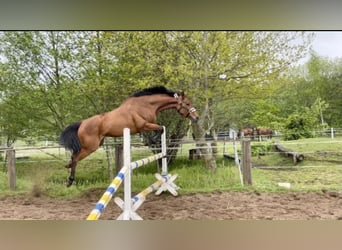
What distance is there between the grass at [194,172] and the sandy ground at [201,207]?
0.06 meters

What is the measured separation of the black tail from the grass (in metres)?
0.11

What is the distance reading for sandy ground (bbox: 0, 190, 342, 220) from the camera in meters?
3.16

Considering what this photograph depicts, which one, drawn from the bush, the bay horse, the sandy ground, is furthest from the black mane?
the bush

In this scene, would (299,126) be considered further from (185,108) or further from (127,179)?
(127,179)

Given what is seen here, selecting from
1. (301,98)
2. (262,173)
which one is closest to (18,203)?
(262,173)

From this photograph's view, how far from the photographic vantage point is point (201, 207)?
320 cm

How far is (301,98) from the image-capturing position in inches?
127

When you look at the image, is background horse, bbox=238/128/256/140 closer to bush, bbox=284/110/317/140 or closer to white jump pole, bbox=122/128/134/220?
bush, bbox=284/110/317/140

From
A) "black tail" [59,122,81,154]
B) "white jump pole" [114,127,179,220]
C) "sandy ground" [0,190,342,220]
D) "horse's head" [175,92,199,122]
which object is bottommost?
"sandy ground" [0,190,342,220]

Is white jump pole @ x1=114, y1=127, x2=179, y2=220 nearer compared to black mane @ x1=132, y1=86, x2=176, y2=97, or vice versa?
white jump pole @ x1=114, y1=127, x2=179, y2=220

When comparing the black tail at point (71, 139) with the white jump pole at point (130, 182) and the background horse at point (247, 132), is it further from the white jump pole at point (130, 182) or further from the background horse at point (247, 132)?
the background horse at point (247, 132)

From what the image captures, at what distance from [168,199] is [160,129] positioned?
2.09 feet

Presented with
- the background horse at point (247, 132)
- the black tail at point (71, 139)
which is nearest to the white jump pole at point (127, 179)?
the black tail at point (71, 139)

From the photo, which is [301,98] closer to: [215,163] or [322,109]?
[322,109]
